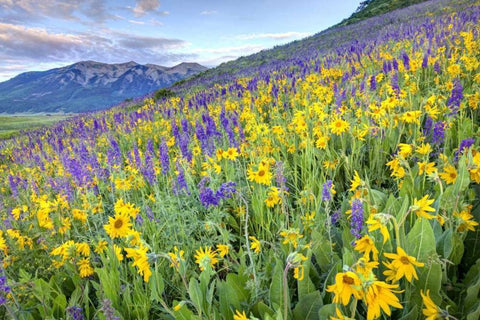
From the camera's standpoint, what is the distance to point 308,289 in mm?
1445

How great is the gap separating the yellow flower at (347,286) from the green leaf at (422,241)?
0.62m

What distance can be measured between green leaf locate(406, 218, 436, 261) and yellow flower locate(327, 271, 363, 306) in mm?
623

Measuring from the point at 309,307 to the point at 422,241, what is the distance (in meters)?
0.60

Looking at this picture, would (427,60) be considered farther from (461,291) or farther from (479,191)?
(461,291)

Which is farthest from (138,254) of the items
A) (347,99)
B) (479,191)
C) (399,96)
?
(347,99)

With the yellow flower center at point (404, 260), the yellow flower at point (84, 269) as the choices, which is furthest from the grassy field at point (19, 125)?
the yellow flower center at point (404, 260)

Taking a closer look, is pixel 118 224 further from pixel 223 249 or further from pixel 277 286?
pixel 277 286

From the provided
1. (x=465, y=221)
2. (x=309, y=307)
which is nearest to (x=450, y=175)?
(x=465, y=221)

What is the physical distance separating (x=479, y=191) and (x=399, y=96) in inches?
58.7

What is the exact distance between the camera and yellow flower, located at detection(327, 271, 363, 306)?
2.68 feet

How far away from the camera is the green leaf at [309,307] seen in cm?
135

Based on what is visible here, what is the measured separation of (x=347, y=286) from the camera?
2.89ft

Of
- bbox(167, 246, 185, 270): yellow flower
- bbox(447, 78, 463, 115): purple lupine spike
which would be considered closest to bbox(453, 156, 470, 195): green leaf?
bbox(167, 246, 185, 270): yellow flower

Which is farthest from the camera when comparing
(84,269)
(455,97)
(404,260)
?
(455,97)
